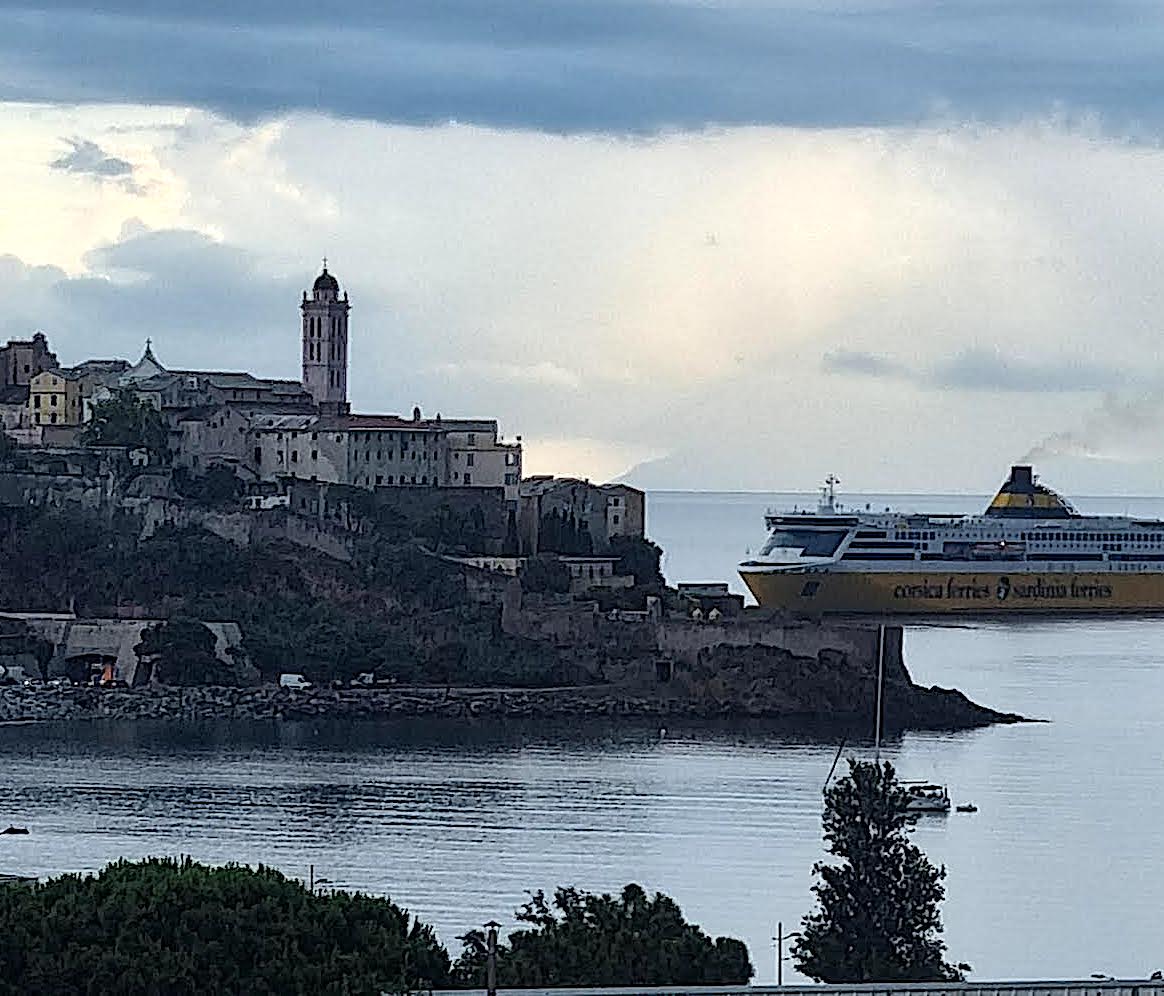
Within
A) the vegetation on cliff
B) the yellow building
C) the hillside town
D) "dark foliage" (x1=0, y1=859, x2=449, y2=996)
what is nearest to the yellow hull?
the hillside town

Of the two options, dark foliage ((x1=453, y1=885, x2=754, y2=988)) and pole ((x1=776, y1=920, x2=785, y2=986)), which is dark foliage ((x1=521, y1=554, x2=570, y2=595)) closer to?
pole ((x1=776, y1=920, x2=785, y2=986))

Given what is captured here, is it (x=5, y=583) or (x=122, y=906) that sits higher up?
(x=5, y=583)

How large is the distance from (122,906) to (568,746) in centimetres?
2421

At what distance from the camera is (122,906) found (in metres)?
14.9

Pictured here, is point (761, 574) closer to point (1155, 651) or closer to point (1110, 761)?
point (1155, 651)

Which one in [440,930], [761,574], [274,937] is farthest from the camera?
[761,574]

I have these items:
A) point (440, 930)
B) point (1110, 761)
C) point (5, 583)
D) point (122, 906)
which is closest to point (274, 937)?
point (122, 906)

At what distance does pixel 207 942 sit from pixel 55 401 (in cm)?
3841

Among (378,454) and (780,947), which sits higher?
(378,454)

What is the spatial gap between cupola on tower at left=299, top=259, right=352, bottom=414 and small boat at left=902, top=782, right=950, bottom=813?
2582 centimetres

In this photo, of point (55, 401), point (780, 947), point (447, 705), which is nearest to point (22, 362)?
point (55, 401)

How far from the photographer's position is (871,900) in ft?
64.0

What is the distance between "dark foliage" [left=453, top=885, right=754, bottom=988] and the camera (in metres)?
16.1

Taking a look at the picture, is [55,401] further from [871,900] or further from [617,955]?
[617,955]
